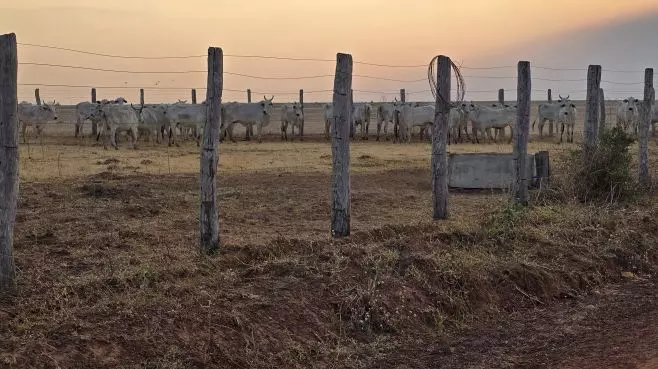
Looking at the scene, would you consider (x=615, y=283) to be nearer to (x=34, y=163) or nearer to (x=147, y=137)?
(x=34, y=163)

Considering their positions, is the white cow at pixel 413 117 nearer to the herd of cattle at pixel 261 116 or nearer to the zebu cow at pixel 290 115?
the herd of cattle at pixel 261 116

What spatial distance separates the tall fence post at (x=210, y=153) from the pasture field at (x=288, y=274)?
33cm

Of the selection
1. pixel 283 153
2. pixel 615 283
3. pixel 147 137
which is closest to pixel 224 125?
pixel 147 137

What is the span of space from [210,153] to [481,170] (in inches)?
329

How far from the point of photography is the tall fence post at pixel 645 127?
14.9 m

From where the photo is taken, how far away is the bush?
13.0 m

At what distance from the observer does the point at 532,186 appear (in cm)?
1431

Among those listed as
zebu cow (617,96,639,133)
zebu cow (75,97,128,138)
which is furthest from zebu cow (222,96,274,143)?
zebu cow (617,96,639,133)

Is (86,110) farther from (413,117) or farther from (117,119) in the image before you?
(413,117)

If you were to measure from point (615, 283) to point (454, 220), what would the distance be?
2.45m

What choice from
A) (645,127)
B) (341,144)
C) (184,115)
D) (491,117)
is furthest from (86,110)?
(341,144)

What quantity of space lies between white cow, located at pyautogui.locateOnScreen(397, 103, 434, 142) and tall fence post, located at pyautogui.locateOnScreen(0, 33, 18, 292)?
89.6 ft

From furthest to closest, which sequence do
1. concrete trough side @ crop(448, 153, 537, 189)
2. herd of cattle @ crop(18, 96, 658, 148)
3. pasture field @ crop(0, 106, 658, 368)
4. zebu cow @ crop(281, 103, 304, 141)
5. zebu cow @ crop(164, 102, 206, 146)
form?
zebu cow @ crop(281, 103, 304, 141) < zebu cow @ crop(164, 102, 206, 146) < herd of cattle @ crop(18, 96, 658, 148) < concrete trough side @ crop(448, 153, 537, 189) < pasture field @ crop(0, 106, 658, 368)

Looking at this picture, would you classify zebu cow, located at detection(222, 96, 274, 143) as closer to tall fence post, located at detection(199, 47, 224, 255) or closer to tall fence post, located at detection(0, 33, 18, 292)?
tall fence post, located at detection(199, 47, 224, 255)
